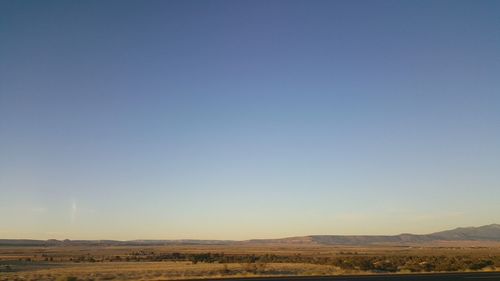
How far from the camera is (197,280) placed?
35312mm

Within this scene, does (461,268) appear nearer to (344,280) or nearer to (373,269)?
(373,269)

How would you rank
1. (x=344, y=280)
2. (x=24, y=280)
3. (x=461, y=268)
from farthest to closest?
(x=461, y=268), (x=24, y=280), (x=344, y=280)

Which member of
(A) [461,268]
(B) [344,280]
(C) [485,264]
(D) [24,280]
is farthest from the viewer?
(C) [485,264]

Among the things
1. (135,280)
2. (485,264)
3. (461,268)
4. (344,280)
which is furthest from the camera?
(485,264)

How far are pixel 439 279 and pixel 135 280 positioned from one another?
69.9 ft

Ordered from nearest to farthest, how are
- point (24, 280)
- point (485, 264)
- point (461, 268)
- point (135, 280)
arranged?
point (135, 280) → point (24, 280) → point (461, 268) → point (485, 264)

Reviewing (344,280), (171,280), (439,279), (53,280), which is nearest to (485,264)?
(439,279)

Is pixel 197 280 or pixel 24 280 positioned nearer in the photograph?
pixel 197 280

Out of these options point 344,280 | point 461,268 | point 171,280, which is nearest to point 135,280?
point 171,280

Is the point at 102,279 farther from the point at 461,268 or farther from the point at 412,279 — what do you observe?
the point at 461,268

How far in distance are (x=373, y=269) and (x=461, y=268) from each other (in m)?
8.60

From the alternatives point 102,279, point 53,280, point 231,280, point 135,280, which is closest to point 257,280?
point 231,280

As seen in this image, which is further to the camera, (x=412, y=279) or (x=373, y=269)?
(x=373, y=269)

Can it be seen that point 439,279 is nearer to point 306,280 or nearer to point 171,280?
point 306,280
